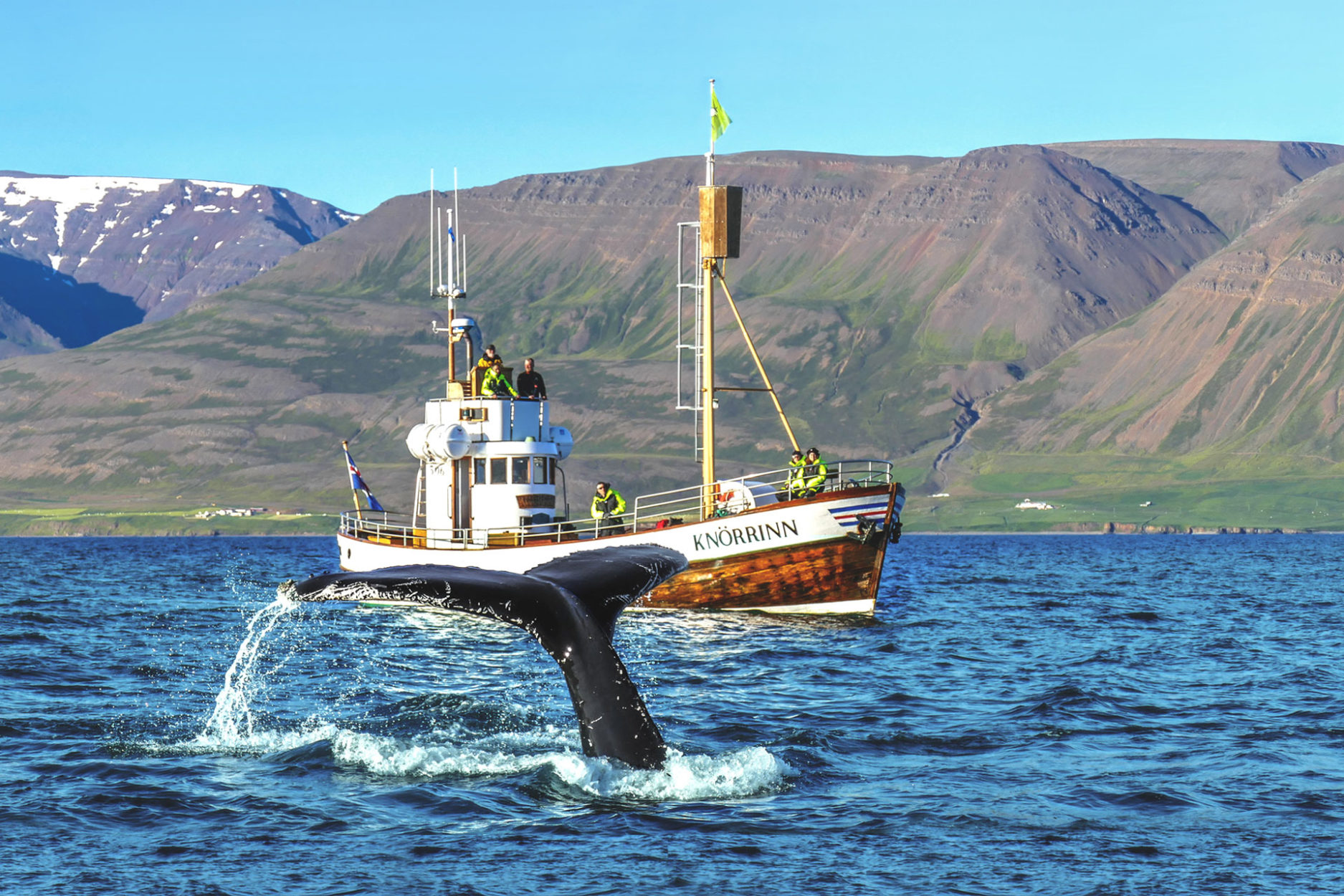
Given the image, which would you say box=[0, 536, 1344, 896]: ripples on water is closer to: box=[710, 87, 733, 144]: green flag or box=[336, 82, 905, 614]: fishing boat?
box=[336, 82, 905, 614]: fishing boat

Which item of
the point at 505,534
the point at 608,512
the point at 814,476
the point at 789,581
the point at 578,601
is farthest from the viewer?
the point at 505,534

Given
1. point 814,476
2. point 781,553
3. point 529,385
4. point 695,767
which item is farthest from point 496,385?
point 695,767

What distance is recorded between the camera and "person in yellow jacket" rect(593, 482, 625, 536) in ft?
169

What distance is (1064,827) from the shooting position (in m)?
19.2

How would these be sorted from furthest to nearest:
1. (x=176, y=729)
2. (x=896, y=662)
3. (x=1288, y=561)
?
(x=1288, y=561) → (x=896, y=662) → (x=176, y=729)

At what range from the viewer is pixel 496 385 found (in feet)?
182

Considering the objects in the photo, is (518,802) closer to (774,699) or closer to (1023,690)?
(774,699)

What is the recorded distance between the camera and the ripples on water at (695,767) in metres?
17.4

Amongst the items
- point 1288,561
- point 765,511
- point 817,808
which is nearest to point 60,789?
point 817,808

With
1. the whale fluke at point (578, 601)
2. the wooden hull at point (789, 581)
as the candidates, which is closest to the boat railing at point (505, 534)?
the wooden hull at point (789, 581)

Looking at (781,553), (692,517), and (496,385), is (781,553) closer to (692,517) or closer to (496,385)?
(692,517)

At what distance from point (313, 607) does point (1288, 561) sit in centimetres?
9631

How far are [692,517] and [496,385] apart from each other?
879 cm

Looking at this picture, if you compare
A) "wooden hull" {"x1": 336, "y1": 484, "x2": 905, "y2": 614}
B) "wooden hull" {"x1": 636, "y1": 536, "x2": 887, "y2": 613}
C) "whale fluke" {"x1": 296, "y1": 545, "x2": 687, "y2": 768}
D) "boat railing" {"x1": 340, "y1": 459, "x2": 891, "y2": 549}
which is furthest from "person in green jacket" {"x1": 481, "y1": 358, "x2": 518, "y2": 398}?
"whale fluke" {"x1": 296, "y1": 545, "x2": 687, "y2": 768}
